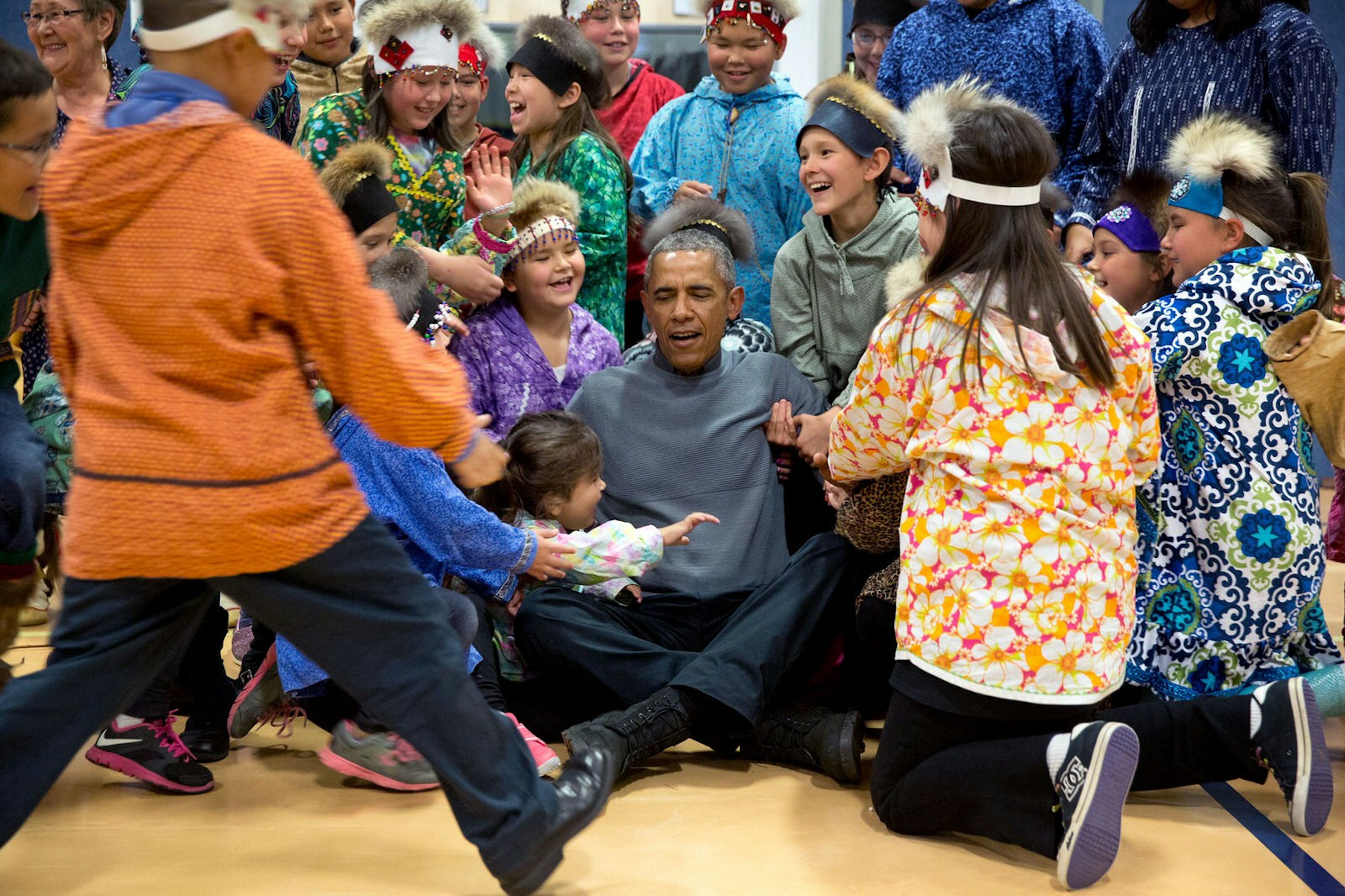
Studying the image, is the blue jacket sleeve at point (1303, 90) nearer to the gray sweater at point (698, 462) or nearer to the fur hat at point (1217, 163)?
the fur hat at point (1217, 163)

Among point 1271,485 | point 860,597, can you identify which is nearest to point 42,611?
point 860,597

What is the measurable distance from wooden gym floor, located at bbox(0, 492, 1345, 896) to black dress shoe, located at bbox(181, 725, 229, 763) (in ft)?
0.19

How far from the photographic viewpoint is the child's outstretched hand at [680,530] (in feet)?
9.50

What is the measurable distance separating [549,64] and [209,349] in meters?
2.31

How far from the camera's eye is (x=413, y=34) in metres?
3.42

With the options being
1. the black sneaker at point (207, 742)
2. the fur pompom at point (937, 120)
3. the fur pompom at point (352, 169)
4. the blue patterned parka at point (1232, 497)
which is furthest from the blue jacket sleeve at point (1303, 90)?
the black sneaker at point (207, 742)

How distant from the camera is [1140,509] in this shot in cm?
293

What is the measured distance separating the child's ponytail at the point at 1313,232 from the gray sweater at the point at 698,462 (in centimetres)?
116

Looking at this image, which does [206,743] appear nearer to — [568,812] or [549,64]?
[568,812]

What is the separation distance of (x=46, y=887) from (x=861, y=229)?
2394 mm

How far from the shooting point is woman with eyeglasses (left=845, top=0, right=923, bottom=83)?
188 inches

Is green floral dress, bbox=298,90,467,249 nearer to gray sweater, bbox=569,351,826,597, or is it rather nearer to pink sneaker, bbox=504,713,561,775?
gray sweater, bbox=569,351,826,597

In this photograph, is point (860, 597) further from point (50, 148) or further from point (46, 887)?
point (50, 148)

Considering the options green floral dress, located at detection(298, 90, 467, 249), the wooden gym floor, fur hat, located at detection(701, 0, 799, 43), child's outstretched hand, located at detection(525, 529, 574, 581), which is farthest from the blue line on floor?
fur hat, located at detection(701, 0, 799, 43)
